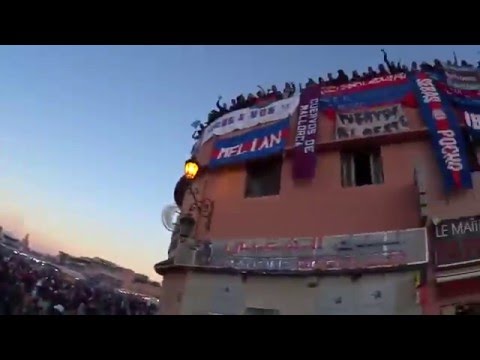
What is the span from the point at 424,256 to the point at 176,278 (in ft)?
18.2

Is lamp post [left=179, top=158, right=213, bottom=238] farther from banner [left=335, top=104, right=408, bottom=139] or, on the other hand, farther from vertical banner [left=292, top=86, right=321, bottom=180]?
banner [left=335, top=104, right=408, bottom=139]

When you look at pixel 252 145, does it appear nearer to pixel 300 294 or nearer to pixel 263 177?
pixel 263 177

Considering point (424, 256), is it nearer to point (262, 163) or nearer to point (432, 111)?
point (432, 111)

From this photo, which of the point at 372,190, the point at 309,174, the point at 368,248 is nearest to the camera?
the point at 368,248

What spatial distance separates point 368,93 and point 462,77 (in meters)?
2.37

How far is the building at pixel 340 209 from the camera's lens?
836 cm

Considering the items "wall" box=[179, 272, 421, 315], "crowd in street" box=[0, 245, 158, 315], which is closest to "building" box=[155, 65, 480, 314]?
"wall" box=[179, 272, 421, 315]

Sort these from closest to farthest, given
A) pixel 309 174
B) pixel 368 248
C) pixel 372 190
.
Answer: pixel 368 248 < pixel 372 190 < pixel 309 174

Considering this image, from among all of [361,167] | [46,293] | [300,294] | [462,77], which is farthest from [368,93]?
[46,293]

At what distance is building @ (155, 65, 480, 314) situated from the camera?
8359 millimetres

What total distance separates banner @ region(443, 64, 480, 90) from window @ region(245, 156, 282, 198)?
4810 mm

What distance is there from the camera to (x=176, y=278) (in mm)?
10211
